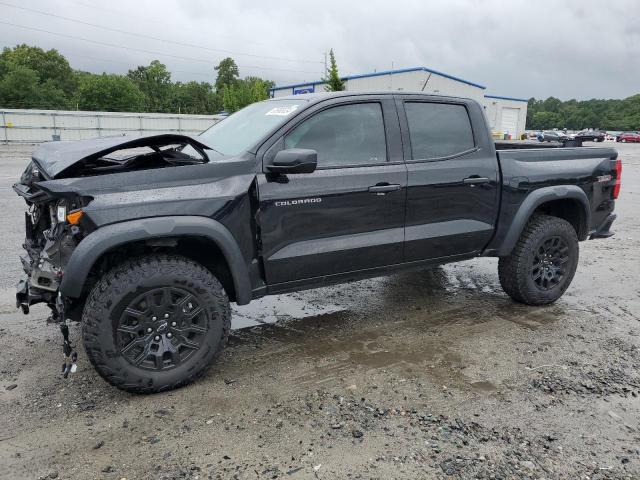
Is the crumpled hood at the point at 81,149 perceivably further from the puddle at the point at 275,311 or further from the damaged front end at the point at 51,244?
the puddle at the point at 275,311

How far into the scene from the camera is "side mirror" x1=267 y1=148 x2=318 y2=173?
3.41 meters

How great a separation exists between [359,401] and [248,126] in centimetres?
217

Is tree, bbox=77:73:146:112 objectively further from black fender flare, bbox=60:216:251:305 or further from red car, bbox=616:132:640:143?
black fender flare, bbox=60:216:251:305

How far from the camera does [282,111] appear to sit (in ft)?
13.1

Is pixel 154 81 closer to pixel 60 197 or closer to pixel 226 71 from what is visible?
pixel 226 71

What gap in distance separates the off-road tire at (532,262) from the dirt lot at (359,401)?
0.50ft

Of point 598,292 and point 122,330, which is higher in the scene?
point 122,330

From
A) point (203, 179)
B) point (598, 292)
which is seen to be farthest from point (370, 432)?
point (598, 292)

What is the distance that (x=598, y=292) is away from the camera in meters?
5.58

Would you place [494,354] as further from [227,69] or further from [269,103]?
[227,69]

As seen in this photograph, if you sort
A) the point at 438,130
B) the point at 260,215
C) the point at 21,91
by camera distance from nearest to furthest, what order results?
the point at 260,215
the point at 438,130
the point at 21,91

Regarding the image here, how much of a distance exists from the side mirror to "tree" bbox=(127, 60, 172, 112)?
103907mm

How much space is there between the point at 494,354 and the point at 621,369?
857mm

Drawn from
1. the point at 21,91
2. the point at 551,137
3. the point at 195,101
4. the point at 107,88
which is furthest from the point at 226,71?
the point at 551,137
